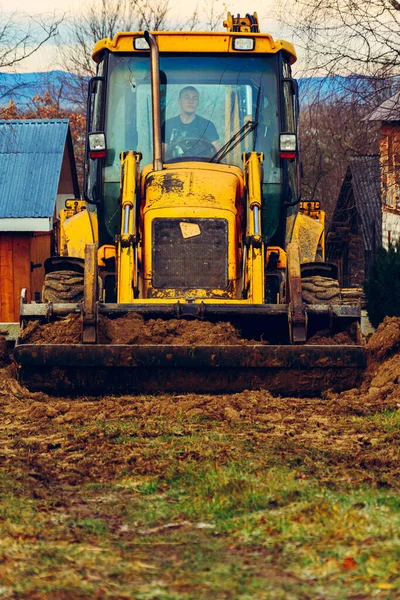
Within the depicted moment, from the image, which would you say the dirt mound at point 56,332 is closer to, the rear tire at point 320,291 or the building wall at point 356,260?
the rear tire at point 320,291

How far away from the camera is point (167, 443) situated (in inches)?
283

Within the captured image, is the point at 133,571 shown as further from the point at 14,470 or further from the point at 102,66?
the point at 102,66

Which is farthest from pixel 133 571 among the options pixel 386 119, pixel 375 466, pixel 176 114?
pixel 386 119

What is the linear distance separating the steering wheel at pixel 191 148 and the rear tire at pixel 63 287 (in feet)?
5.03

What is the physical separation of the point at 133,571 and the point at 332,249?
3461cm

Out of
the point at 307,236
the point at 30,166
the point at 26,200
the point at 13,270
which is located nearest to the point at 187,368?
the point at 307,236

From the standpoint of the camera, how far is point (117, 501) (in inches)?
227

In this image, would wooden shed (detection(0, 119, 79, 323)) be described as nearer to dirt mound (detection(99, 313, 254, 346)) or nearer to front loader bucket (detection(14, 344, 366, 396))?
dirt mound (detection(99, 313, 254, 346))

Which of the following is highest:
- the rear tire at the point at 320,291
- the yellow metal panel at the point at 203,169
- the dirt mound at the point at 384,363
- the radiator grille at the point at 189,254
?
the yellow metal panel at the point at 203,169

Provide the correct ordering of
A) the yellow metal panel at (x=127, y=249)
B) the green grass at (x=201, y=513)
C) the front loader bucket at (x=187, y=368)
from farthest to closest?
the yellow metal panel at (x=127, y=249) < the front loader bucket at (x=187, y=368) < the green grass at (x=201, y=513)

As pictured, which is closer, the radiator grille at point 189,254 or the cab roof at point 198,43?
the radiator grille at point 189,254

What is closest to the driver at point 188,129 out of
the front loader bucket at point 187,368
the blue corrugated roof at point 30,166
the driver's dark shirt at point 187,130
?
the driver's dark shirt at point 187,130

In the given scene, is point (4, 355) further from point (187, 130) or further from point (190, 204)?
point (187, 130)

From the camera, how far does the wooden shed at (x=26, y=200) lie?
25.0 metres
